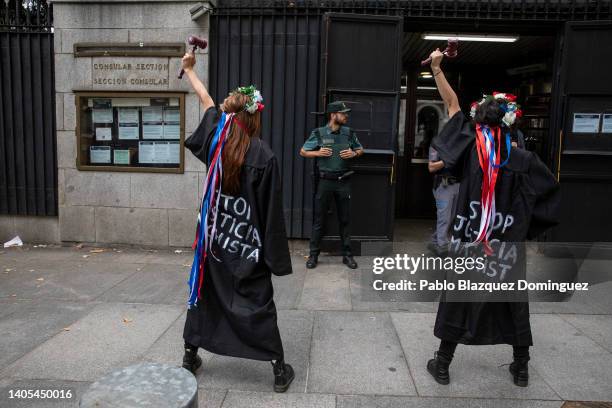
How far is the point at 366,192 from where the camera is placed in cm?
671

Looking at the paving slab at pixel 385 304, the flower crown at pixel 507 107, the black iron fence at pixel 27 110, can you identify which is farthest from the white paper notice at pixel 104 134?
the flower crown at pixel 507 107

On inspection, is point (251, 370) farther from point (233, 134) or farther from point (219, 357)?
point (233, 134)

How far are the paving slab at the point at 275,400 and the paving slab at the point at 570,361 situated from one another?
1658 millimetres

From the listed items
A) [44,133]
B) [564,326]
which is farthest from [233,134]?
[44,133]

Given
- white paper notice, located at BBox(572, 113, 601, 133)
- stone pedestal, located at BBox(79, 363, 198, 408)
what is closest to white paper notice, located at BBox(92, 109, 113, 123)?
stone pedestal, located at BBox(79, 363, 198, 408)

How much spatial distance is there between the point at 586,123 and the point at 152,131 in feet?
20.2

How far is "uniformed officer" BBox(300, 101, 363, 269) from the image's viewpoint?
19.5 ft

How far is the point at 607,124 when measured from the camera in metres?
6.56

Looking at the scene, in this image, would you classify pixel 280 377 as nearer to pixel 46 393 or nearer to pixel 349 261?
pixel 46 393

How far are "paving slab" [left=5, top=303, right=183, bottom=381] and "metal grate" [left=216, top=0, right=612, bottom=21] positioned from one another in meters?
4.37

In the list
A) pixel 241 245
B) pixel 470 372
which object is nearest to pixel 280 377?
pixel 241 245

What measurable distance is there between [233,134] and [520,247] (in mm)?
2154

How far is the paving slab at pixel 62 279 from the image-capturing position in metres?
5.28

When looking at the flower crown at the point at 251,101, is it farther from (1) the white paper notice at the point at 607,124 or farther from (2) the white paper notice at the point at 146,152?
(1) the white paper notice at the point at 607,124
